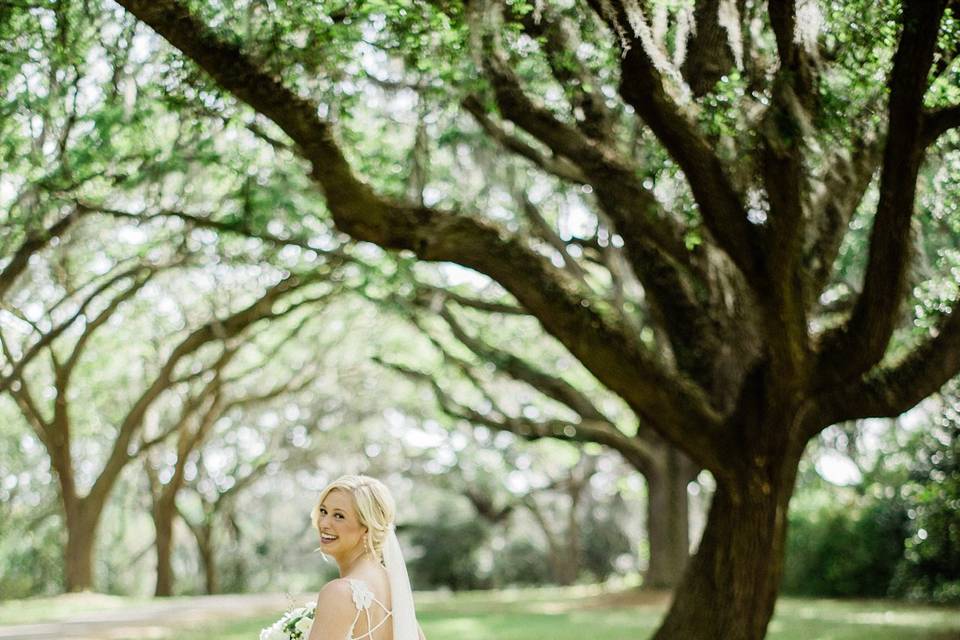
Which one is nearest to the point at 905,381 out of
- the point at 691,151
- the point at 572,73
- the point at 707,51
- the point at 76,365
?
the point at 691,151

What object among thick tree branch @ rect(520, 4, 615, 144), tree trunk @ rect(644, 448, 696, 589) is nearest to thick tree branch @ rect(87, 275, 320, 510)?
tree trunk @ rect(644, 448, 696, 589)

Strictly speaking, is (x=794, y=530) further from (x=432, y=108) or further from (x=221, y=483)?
(x=221, y=483)

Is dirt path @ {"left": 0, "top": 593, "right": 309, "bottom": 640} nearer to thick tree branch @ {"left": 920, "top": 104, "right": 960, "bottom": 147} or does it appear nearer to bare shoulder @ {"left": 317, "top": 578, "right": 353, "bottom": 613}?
bare shoulder @ {"left": 317, "top": 578, "right": 353, "bottom": 613}

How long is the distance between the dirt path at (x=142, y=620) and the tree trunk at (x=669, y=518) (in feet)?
21.8

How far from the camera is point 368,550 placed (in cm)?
409

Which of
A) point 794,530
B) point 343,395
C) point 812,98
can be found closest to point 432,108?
point 812,98

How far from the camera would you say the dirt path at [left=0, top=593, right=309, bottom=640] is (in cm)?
1295

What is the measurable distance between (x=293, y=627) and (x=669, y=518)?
49.6 ft

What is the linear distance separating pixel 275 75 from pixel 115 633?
823 cm

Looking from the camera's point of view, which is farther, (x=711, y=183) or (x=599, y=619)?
(x=599, y=619)

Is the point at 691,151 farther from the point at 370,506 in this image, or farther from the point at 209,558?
the point at 209,558

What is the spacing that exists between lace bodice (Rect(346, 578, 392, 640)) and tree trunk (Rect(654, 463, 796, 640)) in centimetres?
609

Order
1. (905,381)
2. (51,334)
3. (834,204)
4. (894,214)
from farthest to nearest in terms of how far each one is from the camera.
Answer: (51,334) → (834,204) → (905,381) → (894,214)

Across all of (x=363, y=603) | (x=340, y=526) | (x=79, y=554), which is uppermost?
(x=79, y=554)
